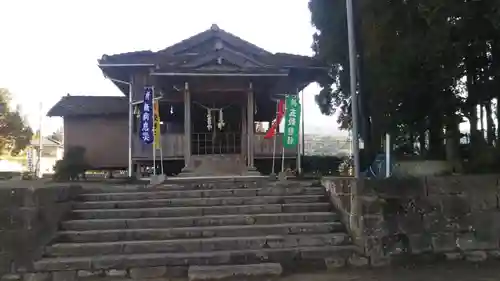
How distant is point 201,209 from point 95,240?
2.08 metres

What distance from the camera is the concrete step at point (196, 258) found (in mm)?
7215

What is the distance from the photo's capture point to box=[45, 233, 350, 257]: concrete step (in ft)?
25.3

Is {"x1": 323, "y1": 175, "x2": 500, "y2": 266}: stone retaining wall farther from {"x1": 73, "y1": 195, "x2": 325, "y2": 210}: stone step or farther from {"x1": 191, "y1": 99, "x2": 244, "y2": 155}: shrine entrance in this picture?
{"x1": 191, "y1": 99, "x2": 244, "y2": 155}: shrine entrance

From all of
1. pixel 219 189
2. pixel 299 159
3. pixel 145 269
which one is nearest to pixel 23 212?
pixel 145 269

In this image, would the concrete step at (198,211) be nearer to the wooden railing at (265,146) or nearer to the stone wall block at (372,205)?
the stone wall block at (372,205)

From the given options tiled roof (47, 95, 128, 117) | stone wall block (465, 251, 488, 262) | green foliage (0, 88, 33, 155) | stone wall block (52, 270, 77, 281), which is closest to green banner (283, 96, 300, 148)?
stone wall block (465, 251, 488, 262)

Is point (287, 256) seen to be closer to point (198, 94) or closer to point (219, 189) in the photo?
point (219, 189)

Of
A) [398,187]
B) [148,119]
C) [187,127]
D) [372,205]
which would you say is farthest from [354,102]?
[148,119]

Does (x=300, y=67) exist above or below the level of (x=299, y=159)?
above

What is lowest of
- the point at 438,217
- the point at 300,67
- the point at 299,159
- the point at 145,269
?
the point at 145,269

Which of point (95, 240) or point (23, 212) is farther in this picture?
point (95, 240)

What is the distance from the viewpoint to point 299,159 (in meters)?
15.9

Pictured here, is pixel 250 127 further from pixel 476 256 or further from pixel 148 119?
pixel 476 256

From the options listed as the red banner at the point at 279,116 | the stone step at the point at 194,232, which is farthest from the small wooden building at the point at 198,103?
the stone step at the point at 194,232
